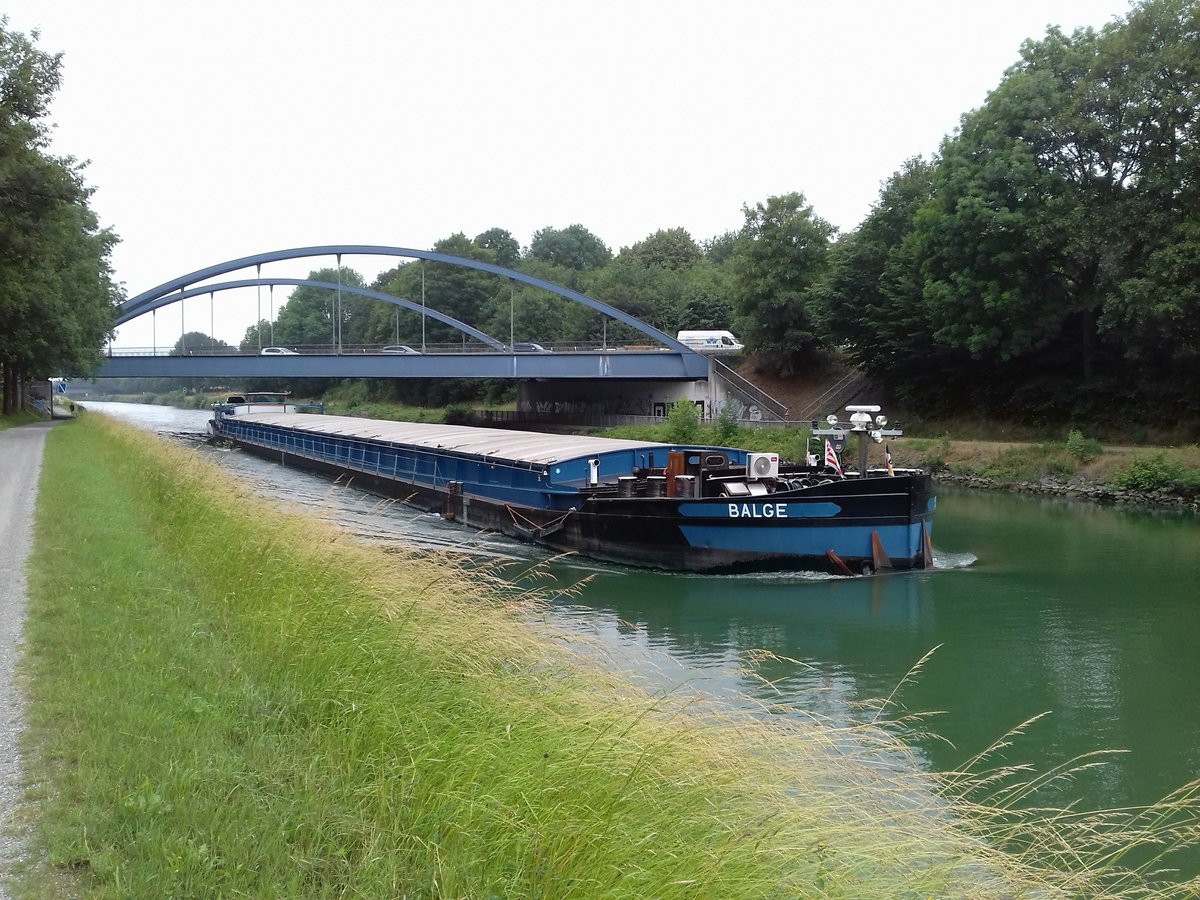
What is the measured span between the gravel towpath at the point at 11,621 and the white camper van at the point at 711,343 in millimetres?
35263

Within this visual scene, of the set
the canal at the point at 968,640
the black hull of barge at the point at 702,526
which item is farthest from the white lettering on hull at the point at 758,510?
the canal at the point at 968,640

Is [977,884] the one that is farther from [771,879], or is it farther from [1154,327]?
[1154,327]

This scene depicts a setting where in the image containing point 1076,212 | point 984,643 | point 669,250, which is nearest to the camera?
point 984,643

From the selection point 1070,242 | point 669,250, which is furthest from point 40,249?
point 669,250

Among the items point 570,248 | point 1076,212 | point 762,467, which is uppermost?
point 570,248

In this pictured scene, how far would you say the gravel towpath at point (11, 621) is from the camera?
426cm

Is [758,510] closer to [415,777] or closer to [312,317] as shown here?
[415,777]

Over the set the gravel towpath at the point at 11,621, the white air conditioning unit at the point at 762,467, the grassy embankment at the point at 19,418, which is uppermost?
the grassy embankment at the point at 19,418

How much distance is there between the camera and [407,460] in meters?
29.6

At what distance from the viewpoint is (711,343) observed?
167 feet

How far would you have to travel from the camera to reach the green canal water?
32.6 ft

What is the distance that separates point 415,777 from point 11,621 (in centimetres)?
477

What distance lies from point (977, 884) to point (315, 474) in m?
34.1

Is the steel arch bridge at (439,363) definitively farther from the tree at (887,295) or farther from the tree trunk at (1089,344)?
the tree trunk at (1089,344)
